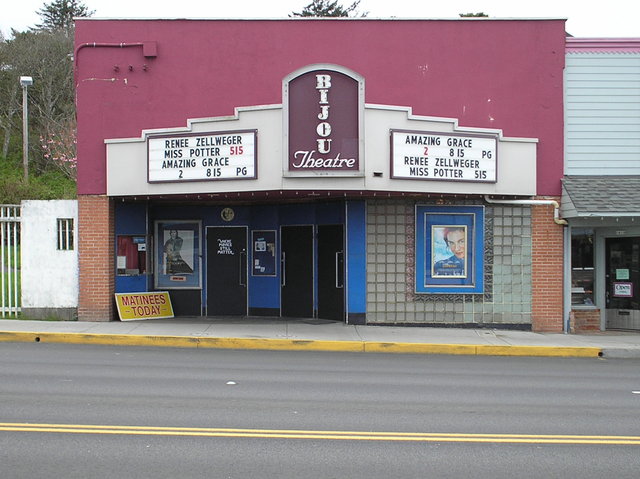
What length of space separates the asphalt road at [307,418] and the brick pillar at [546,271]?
13.0 ft

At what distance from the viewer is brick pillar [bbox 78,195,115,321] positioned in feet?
52.1

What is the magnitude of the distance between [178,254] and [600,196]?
34.0 feet

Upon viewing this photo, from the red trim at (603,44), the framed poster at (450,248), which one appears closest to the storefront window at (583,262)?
the framed poster at (450,248)

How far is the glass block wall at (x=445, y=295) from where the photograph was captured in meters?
16.1

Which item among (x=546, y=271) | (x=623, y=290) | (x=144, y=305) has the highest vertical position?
(x=546, y=271)

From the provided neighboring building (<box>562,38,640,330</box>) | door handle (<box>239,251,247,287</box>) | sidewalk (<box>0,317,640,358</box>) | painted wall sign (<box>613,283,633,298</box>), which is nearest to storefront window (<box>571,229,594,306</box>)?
neighboring building (<box>562,38,640,330</box>)

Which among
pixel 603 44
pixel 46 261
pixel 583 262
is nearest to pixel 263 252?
pixel 46 261

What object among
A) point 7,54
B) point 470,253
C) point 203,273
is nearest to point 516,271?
point 470,253

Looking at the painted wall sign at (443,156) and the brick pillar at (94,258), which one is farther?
the brick pillar at (94,258)

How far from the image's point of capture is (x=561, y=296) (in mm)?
16203

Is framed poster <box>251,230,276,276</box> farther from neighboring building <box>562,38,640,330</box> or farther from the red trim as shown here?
the red trim

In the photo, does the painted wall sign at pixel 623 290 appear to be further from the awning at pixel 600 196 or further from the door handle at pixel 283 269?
the door handle at pixel 283 269

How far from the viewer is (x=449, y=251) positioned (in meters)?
16.2

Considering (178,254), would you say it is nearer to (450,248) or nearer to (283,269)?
(283,269)
